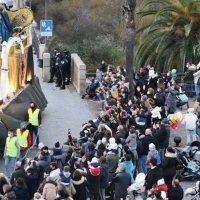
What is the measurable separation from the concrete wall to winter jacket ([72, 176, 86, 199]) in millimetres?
15608

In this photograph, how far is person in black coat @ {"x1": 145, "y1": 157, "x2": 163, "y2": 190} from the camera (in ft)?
55.0

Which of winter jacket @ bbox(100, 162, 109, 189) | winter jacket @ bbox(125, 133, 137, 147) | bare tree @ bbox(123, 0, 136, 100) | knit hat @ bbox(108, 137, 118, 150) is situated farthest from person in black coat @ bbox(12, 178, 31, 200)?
bare tree @ bbox(123, 0, 136, 100)

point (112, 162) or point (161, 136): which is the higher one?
point (161, 136)

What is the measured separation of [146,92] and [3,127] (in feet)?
23.9

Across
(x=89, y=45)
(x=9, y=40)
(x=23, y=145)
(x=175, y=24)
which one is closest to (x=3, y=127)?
(x=23, y=145)

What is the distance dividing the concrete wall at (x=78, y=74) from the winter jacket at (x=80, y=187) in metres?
15.6

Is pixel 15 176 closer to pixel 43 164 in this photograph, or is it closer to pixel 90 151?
pixel 43 164

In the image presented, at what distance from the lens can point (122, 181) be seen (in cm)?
1656

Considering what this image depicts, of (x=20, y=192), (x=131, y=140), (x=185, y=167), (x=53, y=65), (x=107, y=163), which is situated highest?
(x=53, y=65)

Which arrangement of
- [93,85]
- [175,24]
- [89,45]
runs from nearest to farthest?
[93,85]
[175,24]
[89,45]

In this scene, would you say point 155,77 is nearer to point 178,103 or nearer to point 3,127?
point 178,103

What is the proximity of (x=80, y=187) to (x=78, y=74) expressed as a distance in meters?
16.2

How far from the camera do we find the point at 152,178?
16.8 metres

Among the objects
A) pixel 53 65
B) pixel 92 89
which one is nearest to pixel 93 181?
pixel 92 89
